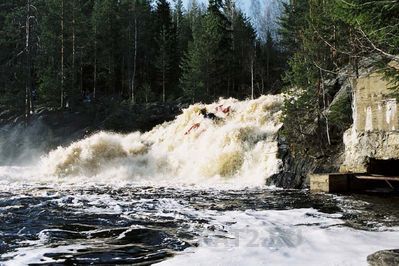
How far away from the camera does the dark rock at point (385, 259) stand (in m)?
5.82

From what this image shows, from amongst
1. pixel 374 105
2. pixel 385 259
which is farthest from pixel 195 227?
pixel 374 105

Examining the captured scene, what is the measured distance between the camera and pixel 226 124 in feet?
73.3

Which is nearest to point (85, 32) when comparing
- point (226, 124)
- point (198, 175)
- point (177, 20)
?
point (177, 20)

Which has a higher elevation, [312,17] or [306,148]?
[312,17]

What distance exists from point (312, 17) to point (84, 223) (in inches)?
460

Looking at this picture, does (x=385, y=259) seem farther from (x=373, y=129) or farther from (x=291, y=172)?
(x=291, y=172)

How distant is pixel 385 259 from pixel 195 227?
4554 millimetres

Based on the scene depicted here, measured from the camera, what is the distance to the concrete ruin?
1354 cm

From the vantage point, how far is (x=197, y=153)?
69.1 feet

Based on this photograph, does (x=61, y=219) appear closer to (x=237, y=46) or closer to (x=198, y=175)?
(x=198, y=175)

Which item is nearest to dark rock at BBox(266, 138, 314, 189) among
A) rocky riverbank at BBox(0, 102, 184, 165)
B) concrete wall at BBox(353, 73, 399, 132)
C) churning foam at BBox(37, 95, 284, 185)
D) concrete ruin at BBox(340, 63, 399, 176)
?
churning foam at BBox(37, 95, 284, 185)

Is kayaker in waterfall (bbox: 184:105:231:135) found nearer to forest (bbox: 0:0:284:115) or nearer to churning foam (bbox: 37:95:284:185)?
churning foam (bbox: 37:95:284:185)

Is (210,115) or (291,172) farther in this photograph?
(210,115)

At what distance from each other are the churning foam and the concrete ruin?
3258mm
